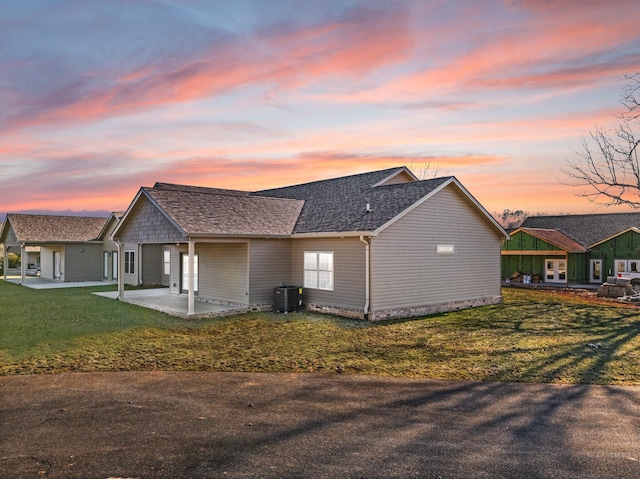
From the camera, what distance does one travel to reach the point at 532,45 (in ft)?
46.5

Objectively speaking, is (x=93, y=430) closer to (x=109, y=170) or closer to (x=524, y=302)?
(x=524, y=302)

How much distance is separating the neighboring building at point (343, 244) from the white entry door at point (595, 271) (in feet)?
54.6

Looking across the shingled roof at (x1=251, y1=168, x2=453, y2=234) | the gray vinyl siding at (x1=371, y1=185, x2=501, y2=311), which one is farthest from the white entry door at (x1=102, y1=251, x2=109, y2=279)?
the gray vinyl siding at (x1=371, y1=185, x2=501, y2=311)

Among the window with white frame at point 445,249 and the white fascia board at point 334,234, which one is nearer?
the white fascia board at point 334,234

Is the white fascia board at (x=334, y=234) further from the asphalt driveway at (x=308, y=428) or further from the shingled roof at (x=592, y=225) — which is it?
the shingled roof at (x=592, y=225)

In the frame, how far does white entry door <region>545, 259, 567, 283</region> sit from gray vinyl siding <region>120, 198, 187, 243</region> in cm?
2780

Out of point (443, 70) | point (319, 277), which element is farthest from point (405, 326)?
point (443, 70)

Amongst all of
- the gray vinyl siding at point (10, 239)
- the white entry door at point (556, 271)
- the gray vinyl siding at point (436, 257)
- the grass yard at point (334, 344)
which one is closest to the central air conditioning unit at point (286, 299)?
the grass yard at point (334, 344)

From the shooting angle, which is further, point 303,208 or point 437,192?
point 303,208

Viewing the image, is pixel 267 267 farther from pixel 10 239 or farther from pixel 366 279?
pixel 10 239

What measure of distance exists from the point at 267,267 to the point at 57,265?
22.9 meters

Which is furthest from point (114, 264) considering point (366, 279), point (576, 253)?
point (576, 253)

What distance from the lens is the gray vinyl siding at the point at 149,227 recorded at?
53.0ft

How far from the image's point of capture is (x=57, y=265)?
32.4 meters
